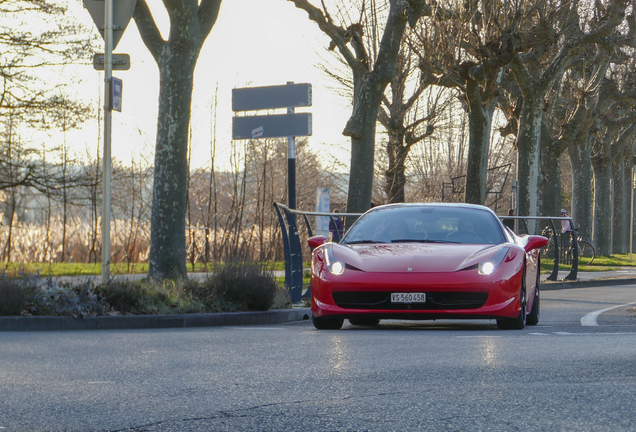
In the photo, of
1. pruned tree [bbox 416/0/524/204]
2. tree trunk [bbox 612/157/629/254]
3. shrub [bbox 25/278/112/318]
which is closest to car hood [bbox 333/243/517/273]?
shrub [bbox 25/278/112/318]

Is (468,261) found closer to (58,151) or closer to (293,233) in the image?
(293,233)

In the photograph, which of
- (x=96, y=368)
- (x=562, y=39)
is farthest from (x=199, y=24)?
(x=562, y=39)

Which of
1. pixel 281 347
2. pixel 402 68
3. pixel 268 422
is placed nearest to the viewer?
pixel 268 422

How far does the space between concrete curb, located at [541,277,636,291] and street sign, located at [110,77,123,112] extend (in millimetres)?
11475

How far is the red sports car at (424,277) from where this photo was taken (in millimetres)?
9297

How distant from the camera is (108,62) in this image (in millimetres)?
12469

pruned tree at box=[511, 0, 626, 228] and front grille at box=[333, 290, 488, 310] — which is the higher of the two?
pruned tree at box=[511, 0, 626, 228]

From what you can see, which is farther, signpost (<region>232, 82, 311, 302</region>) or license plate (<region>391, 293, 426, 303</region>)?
signpost (<region>232, 82, 311, 302</region>)

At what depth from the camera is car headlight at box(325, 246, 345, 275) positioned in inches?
376

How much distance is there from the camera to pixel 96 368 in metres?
6.91

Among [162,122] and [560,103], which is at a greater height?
[560,103]

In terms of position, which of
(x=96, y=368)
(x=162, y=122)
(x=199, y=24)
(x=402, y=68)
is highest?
(x=402, y=68)

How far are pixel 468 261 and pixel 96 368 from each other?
413 centimetres

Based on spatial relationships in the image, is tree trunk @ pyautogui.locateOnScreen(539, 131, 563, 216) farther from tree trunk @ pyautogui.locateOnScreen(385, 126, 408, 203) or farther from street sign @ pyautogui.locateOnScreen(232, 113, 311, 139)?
street sign @ pyautogui.locateOnScreen(232, 113, 311, 139)
